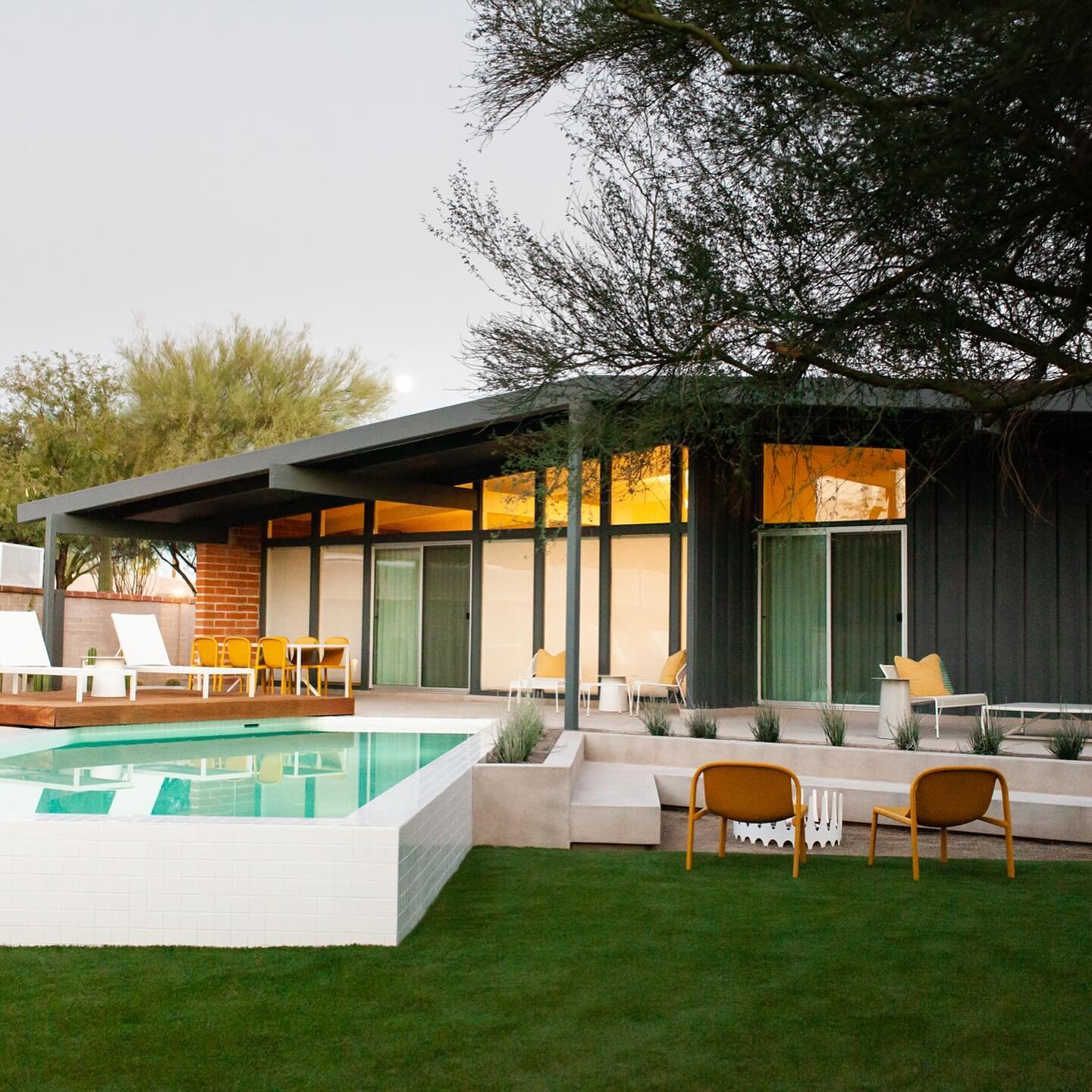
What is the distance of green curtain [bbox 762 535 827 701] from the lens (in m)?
12.1

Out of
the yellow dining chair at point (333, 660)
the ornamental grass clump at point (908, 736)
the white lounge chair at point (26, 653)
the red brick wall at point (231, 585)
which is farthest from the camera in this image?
the red brick wall at point (231, 585)

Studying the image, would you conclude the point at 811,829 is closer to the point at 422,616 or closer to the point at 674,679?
the point at 674,679

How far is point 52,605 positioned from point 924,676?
9.93m

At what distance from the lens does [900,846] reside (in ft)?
24.4

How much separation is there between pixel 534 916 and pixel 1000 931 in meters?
1.97

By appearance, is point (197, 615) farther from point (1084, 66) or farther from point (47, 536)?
point (1084, 66)

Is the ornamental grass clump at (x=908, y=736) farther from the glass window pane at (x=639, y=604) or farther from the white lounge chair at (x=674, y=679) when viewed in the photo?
the glass window pane at (x=639, y=604)

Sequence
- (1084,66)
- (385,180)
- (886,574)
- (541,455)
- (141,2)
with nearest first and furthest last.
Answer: (1084,66) → (541,455) → (886,574) → (141,2) → (385,180)

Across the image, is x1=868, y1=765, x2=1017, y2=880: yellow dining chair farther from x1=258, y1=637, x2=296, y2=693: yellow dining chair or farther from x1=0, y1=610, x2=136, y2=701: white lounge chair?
x1=258, y1=637, x2=296, y2=693: yellow dining chair

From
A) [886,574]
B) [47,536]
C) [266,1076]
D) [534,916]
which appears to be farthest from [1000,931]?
[47,536]

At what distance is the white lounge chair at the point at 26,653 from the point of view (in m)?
11.7

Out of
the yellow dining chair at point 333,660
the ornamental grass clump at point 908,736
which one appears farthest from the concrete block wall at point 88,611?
the ornamental grass clump at point 908,736

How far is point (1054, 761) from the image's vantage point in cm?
797

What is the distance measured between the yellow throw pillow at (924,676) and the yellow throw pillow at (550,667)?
4179 mm
